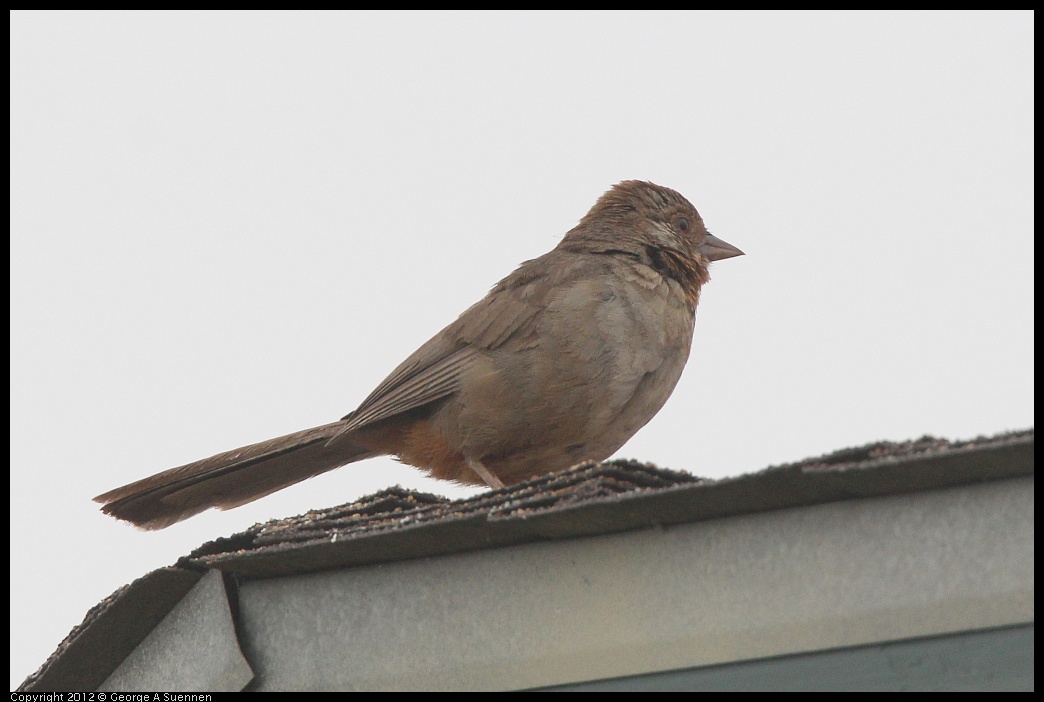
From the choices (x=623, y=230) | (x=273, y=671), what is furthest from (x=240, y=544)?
(x=623, y=230)

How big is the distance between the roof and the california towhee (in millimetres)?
1040

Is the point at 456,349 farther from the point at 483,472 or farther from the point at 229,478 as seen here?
the point at 229,478

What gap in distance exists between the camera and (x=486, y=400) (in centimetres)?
604

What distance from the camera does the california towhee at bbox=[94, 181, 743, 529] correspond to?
19.5 feet

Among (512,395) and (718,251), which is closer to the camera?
(512,395)

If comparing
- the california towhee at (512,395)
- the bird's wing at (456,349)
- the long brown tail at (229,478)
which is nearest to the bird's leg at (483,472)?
the california towhee at (512,395)

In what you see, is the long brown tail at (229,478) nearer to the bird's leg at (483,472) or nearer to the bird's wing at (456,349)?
the bird's wing at (456,349)

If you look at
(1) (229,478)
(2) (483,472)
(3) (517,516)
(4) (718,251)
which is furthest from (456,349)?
(3) (517,516)

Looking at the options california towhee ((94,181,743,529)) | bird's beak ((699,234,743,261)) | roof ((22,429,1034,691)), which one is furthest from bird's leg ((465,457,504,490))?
bird's beak ((699,234,743,261))

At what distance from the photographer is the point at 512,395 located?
5.99 meters

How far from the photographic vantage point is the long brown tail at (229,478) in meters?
5.92

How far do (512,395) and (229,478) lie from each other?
1.37 m

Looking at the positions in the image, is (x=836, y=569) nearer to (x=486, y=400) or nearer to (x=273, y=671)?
(x=273, y=671)

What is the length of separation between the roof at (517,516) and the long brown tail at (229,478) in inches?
43.5
